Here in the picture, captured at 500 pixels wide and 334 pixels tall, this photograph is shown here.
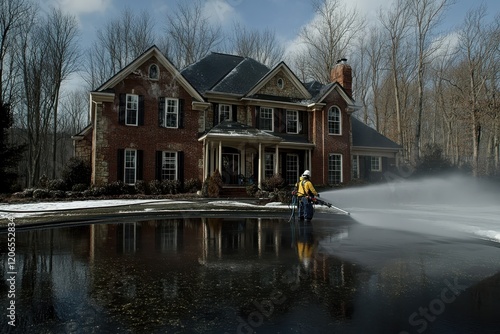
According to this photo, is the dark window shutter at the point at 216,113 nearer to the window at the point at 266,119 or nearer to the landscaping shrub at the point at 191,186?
the window at the point at 266,119

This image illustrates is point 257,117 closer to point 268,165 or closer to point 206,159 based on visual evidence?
point 268,165

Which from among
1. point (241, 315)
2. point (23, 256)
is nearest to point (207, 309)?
point (241, 315)

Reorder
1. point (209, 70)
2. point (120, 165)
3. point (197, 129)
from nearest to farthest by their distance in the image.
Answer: point (120, 165), point (197, 129), point (209, 70)

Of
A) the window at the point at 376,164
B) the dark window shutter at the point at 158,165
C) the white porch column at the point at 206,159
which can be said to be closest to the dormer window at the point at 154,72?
the dark window shutter at the point at 158,165

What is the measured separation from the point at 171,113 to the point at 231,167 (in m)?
5.55

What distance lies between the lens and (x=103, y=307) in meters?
4.01

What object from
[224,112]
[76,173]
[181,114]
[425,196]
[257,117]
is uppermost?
[224,112]

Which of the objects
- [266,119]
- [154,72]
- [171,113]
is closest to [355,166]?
[266,119]

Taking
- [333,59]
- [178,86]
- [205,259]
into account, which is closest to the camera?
[205,259]

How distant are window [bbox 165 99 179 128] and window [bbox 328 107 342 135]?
454 inches

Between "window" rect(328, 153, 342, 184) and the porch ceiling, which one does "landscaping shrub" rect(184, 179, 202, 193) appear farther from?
"window" rect(328, 153, 342, 184)

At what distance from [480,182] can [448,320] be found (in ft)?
90.8

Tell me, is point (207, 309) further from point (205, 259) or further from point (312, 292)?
point (205, 259)

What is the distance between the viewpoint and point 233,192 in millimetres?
22203
